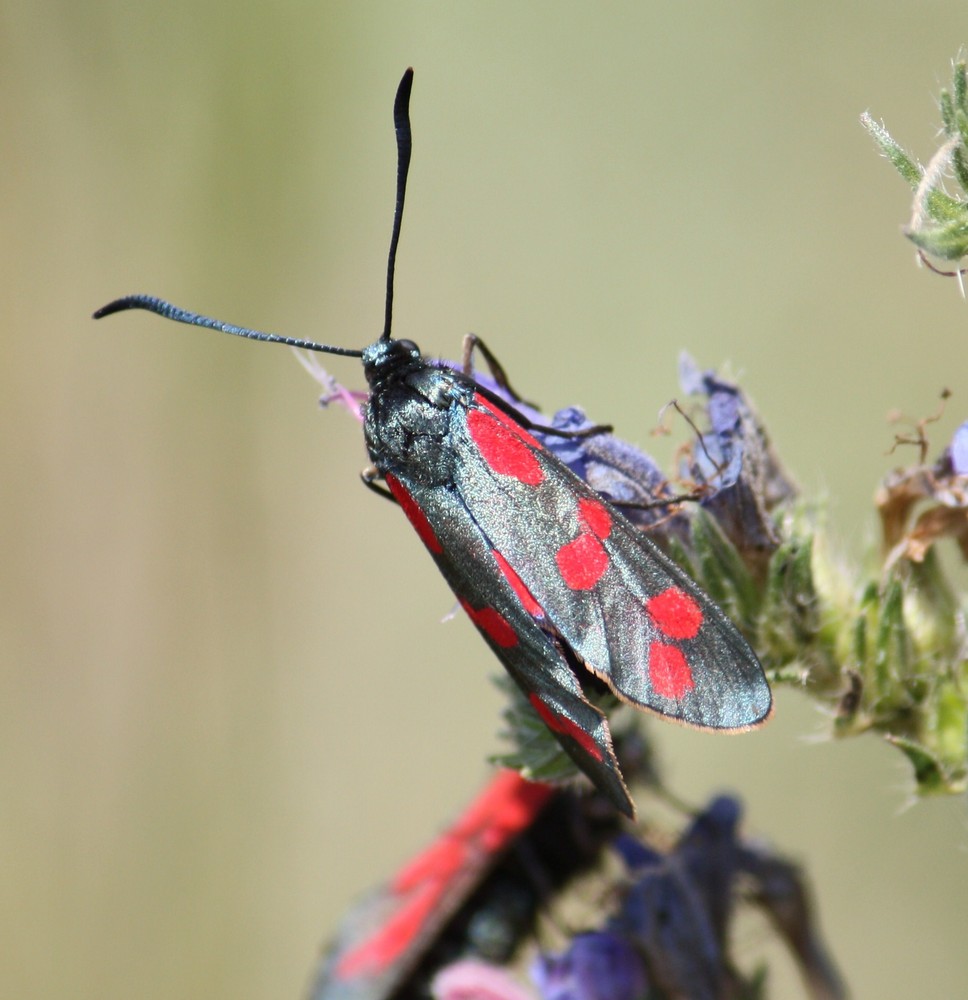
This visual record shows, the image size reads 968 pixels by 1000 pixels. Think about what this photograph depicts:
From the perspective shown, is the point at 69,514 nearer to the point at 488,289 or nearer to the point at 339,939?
the point at 488,289

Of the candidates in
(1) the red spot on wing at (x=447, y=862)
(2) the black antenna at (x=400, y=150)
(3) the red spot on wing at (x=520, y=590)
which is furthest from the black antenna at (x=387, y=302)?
(1) the red spot on wing at (x=447, y=862)

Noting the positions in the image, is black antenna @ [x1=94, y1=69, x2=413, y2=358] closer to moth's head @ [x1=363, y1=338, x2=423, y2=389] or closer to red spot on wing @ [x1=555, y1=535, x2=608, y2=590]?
moth's head @ [x1=363, y1=338, x2=423, y2=389]

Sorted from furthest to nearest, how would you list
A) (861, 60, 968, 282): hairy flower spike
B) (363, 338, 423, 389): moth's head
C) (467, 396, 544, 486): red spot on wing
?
(363, 338, 423, 389): moth's head < (467, 396, 544, 486): red spot on wing < (861, 60, 968, 282): hairy flower spike

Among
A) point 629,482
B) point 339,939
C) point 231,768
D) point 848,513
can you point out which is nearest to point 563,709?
point 629,482

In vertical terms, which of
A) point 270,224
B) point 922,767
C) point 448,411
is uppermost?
point 270,224

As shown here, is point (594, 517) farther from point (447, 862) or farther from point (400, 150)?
point (447, 862)

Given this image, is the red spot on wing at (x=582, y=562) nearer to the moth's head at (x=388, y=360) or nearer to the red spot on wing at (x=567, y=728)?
the red spot on wing at (x=567, y=728)

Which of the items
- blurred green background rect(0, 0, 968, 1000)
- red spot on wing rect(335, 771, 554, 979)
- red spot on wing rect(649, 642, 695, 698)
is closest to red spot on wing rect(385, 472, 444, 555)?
red spot on wing rect(649, 642, 695, 698)
